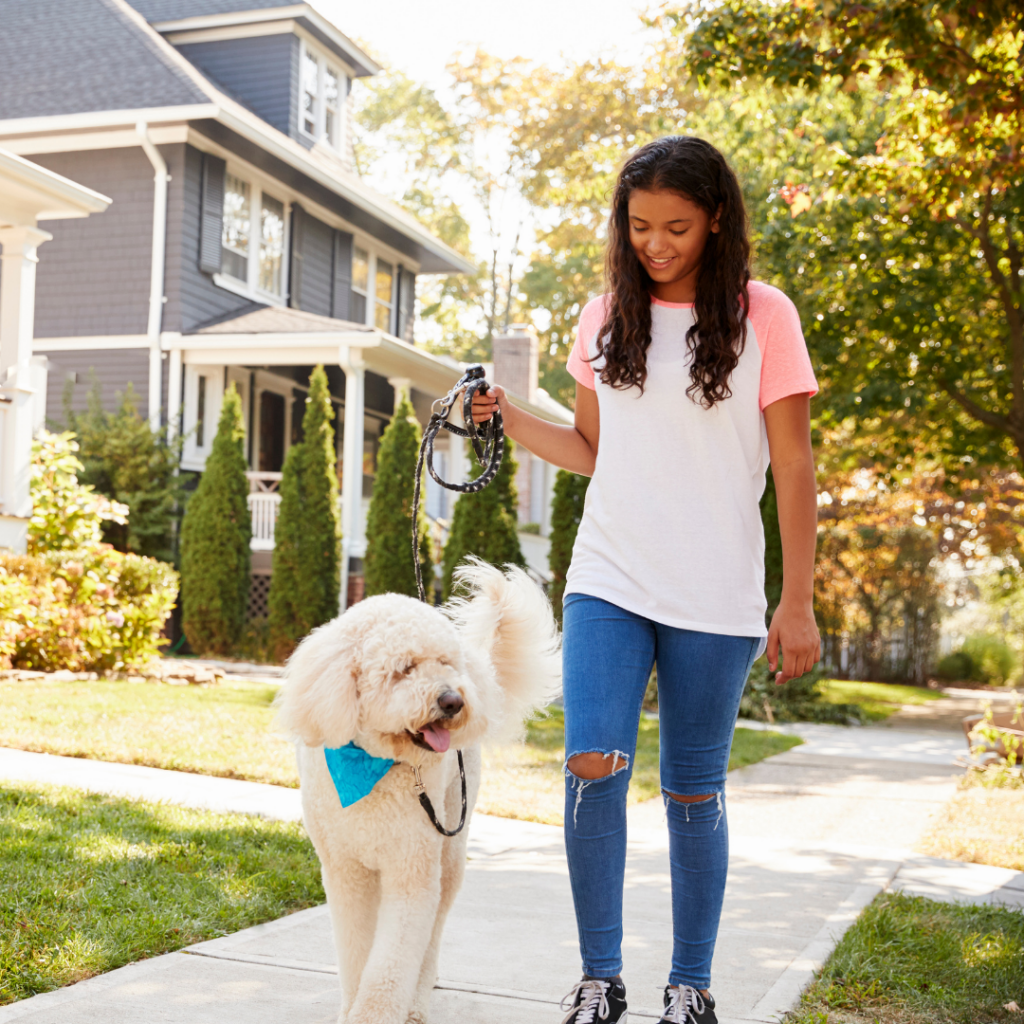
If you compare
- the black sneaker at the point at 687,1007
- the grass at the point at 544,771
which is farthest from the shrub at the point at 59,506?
the black sneaker at the point at 687,1007

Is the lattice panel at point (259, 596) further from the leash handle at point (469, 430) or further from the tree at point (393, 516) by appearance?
the leash handle at point (469, 430)

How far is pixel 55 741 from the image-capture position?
6289mm

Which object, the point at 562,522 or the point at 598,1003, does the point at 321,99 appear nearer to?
the point at 562,522

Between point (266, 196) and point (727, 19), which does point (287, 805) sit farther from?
point (266, 196)

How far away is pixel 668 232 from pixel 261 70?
16.7 metres

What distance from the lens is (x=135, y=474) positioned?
1414 cm

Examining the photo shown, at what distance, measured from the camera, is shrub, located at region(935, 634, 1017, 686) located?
21031 millimetres

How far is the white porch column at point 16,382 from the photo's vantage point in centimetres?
966

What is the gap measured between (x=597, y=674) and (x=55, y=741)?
4708 mm

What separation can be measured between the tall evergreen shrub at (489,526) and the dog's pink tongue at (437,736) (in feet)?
32.9

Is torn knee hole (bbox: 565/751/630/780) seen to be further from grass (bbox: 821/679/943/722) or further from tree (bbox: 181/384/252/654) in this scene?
tree (bbox: 181/384/252/654)

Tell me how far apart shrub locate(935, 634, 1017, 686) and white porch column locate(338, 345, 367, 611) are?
38.3 feet

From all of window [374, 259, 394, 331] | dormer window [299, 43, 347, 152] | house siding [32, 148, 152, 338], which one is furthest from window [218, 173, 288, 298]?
window [374, 259, 394, 331]

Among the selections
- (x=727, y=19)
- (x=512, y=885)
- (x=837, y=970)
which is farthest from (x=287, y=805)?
(x=727, y=19)
